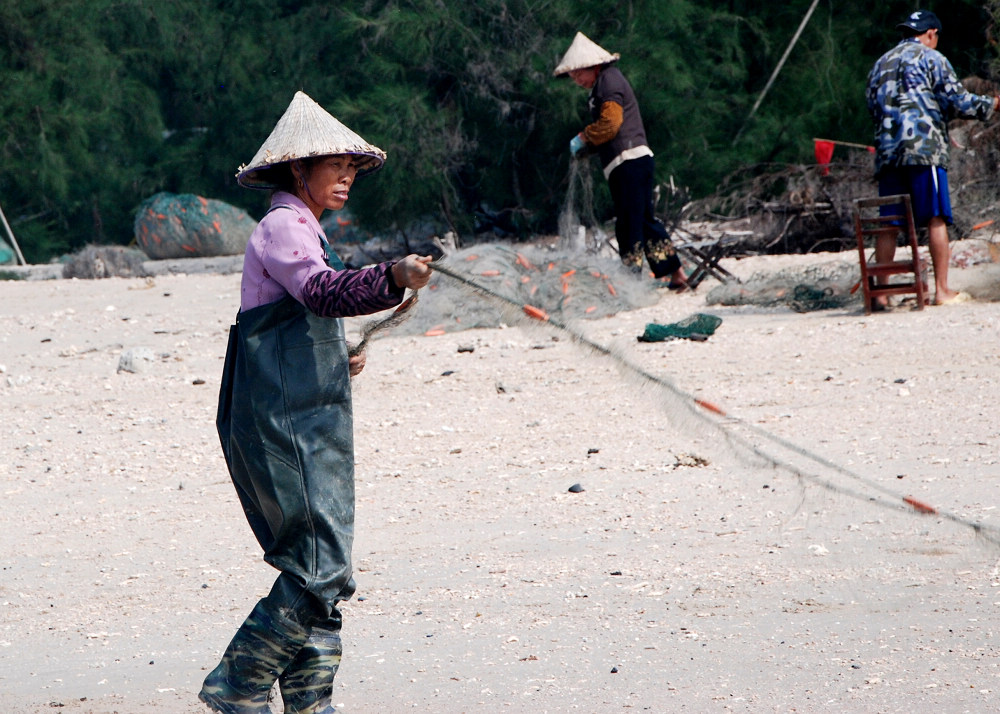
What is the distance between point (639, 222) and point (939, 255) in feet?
7.46

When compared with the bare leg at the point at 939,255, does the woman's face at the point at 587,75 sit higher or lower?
higher

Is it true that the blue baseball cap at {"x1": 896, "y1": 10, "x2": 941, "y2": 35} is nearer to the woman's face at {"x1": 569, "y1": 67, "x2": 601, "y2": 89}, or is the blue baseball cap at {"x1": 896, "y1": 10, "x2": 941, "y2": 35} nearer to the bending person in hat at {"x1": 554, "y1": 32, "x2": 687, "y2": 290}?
the bending person in hat at {"x1": 554, "y1": 32, "x2": 687, "y2": 290}

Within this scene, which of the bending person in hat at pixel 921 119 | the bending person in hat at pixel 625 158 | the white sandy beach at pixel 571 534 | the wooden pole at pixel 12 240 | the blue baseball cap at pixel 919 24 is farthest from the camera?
the wooden pole at pixel 12 240

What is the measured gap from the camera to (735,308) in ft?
28.7

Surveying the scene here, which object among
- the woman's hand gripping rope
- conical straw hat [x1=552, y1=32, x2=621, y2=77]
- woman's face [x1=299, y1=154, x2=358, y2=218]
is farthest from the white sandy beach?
conical straw hat [x1=552, y1=32, x2=621, y2=77]

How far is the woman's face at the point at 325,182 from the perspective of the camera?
2.89 metres

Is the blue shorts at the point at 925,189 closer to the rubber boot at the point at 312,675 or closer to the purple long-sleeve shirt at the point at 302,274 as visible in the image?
the purple long-sleeve shirt at the point at 302,274

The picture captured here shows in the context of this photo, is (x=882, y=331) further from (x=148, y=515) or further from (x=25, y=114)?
(x=25, y=114)

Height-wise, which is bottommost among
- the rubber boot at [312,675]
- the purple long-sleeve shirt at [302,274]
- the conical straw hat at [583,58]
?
the rubber boot at [312,675]

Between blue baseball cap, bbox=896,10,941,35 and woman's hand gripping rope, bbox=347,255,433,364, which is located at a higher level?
blue baseball cap, bbox=896,10,941,35

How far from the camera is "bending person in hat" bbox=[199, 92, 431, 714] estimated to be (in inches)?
106

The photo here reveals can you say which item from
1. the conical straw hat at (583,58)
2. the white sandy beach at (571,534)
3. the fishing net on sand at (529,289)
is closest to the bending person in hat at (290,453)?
the white sandy beach at (571,534)

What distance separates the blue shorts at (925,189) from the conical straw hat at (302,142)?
18.1 feet

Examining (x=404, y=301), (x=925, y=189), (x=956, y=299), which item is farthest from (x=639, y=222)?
(x=404, y=301)
